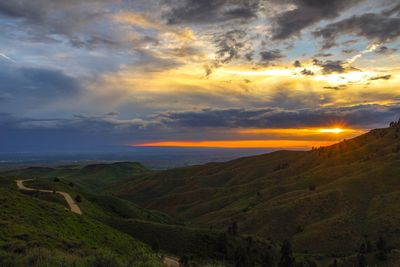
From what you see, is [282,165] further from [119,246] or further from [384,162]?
[119,246]

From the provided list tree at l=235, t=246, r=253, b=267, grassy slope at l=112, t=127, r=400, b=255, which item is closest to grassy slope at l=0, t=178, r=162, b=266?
tree at l=235, t=246, r=253, b=267

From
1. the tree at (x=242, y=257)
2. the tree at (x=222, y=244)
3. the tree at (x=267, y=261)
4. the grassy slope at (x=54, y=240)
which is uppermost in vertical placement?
the grassy slope at (x=54, y=240)

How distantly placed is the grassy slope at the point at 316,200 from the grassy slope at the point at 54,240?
5416 centimetres

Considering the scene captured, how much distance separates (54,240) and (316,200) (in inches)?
3628

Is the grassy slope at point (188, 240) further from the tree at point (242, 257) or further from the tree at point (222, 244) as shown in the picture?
the tree at point (242, 257)

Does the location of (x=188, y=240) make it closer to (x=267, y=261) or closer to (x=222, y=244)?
(x=222, y=244)

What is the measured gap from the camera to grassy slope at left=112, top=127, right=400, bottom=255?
289ft

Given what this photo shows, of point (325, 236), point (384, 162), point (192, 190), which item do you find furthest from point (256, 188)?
point (325, 236)

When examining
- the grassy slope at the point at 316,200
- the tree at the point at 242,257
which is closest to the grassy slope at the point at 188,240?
the tree at the point at 242,257

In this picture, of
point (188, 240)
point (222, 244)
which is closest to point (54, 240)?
point (188, 240)

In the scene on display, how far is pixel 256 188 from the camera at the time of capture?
155250 mm

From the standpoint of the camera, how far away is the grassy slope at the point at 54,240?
18.4 meters

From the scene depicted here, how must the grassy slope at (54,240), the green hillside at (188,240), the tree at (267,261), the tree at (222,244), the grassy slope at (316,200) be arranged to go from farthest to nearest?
the grassy slope at (316,200) < the tree at (222,244) < the tree at (267,261) < the green hillside at (188,240) < the grassy slope at (54,240)

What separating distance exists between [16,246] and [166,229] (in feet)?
134
